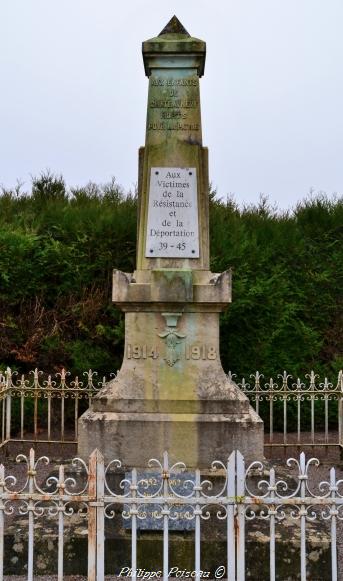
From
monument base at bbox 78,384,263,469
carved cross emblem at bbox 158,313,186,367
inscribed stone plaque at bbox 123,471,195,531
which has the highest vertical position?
carved cross emblem at bbox 158,313,186,367

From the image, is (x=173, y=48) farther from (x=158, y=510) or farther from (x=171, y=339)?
(x=158, y=510)

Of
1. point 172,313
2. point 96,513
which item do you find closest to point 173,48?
point 172,313

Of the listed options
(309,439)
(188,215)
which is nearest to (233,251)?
(309,439)

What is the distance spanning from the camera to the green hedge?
9.19 meters

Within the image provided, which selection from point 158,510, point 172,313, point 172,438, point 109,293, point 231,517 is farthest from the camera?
point 109,293

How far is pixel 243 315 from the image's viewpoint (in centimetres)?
929

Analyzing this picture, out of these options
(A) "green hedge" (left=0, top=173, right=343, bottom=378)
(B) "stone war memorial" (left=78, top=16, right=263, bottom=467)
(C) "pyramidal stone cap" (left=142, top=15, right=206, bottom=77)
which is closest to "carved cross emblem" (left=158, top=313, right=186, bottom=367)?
(B) "stone war memorial" (left=78, top=16, right=263, bottom=467)

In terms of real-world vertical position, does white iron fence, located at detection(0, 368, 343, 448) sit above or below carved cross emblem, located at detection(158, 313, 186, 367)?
below

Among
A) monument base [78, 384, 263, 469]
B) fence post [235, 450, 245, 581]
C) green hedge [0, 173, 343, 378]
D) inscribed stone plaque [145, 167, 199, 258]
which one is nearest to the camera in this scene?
fence post [235, 450, 245, 581]

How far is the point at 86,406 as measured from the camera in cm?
920

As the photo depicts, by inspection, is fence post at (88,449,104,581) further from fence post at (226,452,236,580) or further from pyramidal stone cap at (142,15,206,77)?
pyramidal stone cap at (142,15,206,77)

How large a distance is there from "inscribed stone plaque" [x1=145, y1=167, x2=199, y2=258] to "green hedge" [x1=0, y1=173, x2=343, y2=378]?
3467 mm

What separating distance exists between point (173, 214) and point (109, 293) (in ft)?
12.9

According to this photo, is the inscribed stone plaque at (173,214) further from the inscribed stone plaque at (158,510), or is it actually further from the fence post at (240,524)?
the fence post at (240,524)
